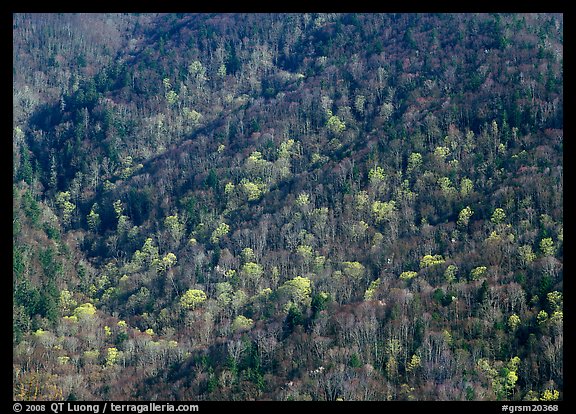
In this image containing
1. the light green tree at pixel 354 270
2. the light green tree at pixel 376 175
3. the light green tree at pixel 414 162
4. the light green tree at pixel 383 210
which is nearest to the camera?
the light green tree at pixel 354 270

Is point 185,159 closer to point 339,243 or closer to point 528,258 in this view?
point 339,243

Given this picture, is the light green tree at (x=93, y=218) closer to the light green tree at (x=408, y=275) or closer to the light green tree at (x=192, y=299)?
the light green tree at (x=192, y=299)

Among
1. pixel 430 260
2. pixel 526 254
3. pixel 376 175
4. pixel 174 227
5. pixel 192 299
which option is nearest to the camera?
pixel 526 254

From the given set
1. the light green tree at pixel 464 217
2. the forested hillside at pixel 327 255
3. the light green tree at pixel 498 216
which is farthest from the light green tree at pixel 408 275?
the light green tree at pixel 498 216

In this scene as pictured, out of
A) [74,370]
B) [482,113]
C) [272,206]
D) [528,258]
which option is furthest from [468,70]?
[74,370]

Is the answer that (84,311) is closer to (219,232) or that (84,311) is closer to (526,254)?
(219,232)

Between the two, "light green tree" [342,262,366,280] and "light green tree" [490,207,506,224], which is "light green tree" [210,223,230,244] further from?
"light green tree" [490,207,506,224]

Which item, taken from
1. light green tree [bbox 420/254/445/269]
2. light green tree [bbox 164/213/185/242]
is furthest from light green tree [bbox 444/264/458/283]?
light green tree [bbox 164/213/185/242]

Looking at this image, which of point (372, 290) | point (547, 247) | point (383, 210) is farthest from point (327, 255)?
point (547, 247)
